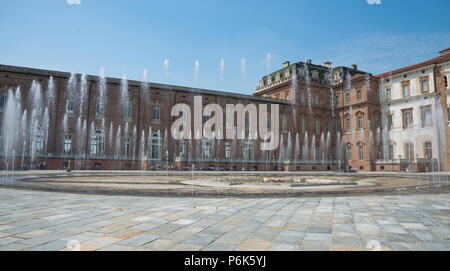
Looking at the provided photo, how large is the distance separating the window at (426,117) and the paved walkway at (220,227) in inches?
1361

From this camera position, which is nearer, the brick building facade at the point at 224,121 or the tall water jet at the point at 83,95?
the brick building facade at the point at 224,121

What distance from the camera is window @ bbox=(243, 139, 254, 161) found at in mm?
37875

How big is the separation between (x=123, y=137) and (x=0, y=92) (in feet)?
38.5

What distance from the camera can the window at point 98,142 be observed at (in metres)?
30.0

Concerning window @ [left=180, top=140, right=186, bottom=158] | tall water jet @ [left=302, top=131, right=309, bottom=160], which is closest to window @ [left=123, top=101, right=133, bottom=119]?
window @ [left=180, top=140, right=186, bottom=158]

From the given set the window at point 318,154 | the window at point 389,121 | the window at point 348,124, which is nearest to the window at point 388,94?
the window at point 389,121

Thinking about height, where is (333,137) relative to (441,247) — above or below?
above

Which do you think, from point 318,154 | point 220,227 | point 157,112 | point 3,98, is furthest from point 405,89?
point 3,98

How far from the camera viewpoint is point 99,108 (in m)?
30.6

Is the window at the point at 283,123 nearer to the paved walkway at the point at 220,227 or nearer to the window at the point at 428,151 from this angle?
the window at the point at 428,151

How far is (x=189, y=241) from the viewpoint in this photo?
329cm
